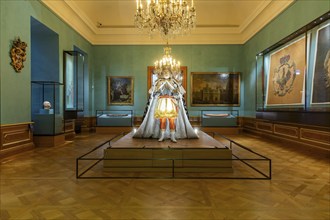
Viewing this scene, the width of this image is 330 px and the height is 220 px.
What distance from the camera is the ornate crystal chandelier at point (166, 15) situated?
5.99 metres

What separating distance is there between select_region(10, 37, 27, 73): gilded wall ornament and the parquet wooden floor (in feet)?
10.2

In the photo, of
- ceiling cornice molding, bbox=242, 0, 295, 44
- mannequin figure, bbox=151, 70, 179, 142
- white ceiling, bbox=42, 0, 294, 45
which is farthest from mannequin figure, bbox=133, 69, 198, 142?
white ceiling, bbox=42, 0, 294, 45

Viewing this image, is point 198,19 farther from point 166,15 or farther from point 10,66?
point 10,66

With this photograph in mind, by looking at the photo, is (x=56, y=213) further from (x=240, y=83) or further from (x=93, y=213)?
(x=240, y=83)

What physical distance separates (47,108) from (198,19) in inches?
334

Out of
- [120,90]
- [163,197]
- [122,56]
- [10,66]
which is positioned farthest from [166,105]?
[122,56]

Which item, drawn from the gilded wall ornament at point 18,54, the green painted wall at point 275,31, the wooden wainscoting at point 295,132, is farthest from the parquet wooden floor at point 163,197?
the green painted wall at point 275,31

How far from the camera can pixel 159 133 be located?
6262 millimetres

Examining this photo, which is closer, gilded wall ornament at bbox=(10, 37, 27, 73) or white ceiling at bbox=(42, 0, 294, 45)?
gilded wall ornament at bbox=(10, 37, 27, 73)

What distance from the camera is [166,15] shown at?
Answer: 606 cm

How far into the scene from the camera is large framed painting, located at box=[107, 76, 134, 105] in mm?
13297

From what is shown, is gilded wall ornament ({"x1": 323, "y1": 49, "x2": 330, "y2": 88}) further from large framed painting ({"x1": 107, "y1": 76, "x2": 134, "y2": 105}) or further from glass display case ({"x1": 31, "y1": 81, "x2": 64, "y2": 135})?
large framed painting ({"x1": 107, "y1": 76, "x2": 134, "y2": 105})

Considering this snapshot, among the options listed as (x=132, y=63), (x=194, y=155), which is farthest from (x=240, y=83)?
(x=194, y=155)

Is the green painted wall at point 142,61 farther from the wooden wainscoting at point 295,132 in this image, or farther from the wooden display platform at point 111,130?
the wooden wainscoting at point 295,132
